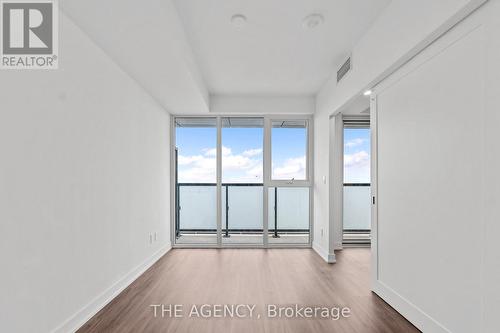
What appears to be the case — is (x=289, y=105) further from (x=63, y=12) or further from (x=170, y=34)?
(x=63, y=12)

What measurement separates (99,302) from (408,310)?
273cm

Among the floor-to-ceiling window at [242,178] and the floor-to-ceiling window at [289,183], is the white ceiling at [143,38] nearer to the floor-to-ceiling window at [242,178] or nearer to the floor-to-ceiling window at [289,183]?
the floor-to-ceiling window at [242,178]

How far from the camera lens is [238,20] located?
248 cm

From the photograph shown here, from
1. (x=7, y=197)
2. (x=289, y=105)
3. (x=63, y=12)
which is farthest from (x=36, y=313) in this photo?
(x=289, y=105)

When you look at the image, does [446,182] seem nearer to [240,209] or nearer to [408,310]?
[408,310]

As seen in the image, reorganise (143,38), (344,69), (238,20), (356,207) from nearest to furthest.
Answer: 1. (143,38)
2. (238,20)
3. (344,69)
4. (356,207)

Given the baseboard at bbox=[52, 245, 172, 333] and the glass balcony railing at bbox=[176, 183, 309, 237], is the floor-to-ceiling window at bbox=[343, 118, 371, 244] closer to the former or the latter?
the glass balcony railing at bbox=[176, 183, 309, 237]

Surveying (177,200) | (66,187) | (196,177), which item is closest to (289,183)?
(196,177)

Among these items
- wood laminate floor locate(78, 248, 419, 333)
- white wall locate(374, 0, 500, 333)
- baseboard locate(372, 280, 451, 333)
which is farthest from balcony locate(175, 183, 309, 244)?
white wall locate(374, 0, 500, 333)

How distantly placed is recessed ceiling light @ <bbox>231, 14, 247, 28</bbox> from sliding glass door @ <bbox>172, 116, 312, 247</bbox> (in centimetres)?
242

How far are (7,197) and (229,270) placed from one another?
2.55 meters

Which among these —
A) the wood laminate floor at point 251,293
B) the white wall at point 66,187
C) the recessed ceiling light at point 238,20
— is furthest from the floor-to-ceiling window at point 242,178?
the recessed ceiling light at point 238,20

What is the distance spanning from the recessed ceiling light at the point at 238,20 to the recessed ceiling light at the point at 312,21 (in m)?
0.59

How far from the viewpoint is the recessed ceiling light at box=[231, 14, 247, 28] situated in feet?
8.00
